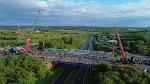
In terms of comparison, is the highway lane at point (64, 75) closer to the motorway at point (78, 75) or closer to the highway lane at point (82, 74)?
the motorway at point (78, 75)

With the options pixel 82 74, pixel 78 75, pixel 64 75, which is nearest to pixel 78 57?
pixel 82 74

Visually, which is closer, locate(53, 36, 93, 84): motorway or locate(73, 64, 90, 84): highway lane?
locate(53, 36, 93, 84): motorway

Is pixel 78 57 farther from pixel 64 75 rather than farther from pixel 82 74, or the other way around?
pixel 64 75

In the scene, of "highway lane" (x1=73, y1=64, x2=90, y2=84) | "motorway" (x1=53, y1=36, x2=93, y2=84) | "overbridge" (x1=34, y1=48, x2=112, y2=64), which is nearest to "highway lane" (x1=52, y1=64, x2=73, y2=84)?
"motorway" (x1=53, y1=36, x2=93, y2=84)

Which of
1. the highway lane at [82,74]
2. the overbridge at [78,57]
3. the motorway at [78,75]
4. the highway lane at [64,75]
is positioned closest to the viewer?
the highway lane at [64,75]

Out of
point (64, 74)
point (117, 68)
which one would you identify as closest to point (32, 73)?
point (64, 74)

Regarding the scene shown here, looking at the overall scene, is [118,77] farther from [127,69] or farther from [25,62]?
[25,62]

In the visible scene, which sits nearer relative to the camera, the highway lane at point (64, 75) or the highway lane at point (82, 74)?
the highway lane at point (64, 75)

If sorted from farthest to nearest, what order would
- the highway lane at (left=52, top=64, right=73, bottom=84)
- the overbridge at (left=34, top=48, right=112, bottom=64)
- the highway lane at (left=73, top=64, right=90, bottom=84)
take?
the overbridge at (left=34, top=48, right=112, bottom=64) → the highway lane at (left=73, top=64, right=90, bottom=84) → the highway lane at (left=52, top=64, right=73, bottom=84)

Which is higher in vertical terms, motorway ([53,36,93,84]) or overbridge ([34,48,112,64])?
overbridge ([34,48,112,64])

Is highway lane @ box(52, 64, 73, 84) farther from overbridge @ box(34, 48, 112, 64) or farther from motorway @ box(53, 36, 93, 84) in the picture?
overbridge @ box(34, 48, 112, 64)

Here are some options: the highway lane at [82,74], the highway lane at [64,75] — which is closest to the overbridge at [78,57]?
the highway lane at [82,74]
